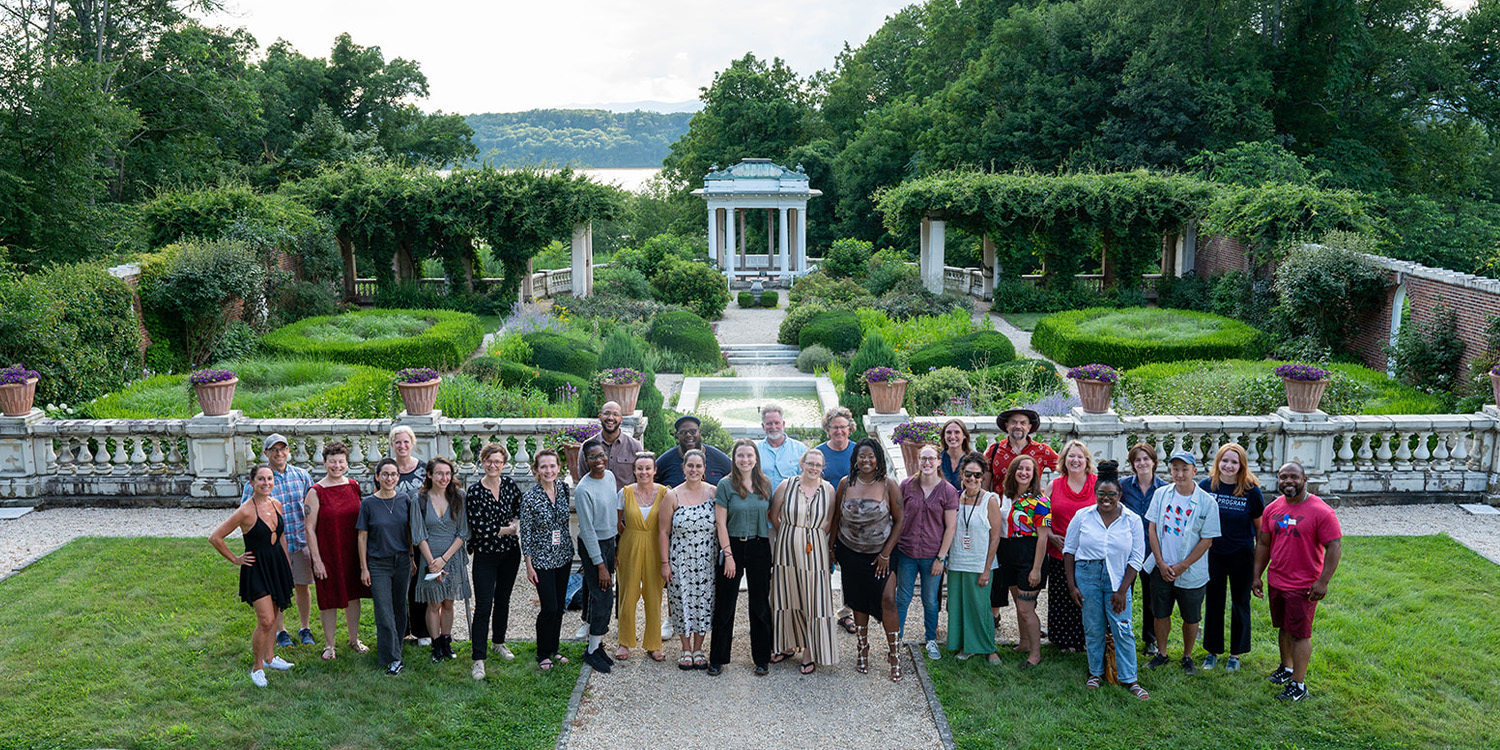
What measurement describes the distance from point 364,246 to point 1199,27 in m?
26.1

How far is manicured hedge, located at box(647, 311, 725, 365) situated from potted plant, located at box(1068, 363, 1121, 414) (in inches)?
416

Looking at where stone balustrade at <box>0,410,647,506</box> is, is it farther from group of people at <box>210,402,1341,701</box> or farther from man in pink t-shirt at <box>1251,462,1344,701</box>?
man in pink t-shirt at <box>1251,462,1344,701</box>

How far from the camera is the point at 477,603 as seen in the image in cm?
719

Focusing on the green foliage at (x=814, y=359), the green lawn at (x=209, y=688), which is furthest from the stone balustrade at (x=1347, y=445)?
the green foliage at (x=814, y=359)

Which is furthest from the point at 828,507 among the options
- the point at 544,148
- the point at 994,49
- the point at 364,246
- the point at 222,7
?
the point at 544,148

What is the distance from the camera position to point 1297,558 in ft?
21.8

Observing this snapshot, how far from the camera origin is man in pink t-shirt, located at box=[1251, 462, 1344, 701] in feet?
21.5

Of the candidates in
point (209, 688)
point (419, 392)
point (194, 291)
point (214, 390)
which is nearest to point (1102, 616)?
point (209, 688)

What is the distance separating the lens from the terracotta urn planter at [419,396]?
35.1 feet

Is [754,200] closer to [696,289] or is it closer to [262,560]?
[696,289]

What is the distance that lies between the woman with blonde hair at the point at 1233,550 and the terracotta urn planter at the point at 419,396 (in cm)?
739

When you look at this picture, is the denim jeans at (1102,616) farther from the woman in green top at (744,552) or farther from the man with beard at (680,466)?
the man with beard at (680,466)

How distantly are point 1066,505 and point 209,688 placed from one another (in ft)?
19.0

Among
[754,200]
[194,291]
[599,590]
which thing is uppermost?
[754,200]
